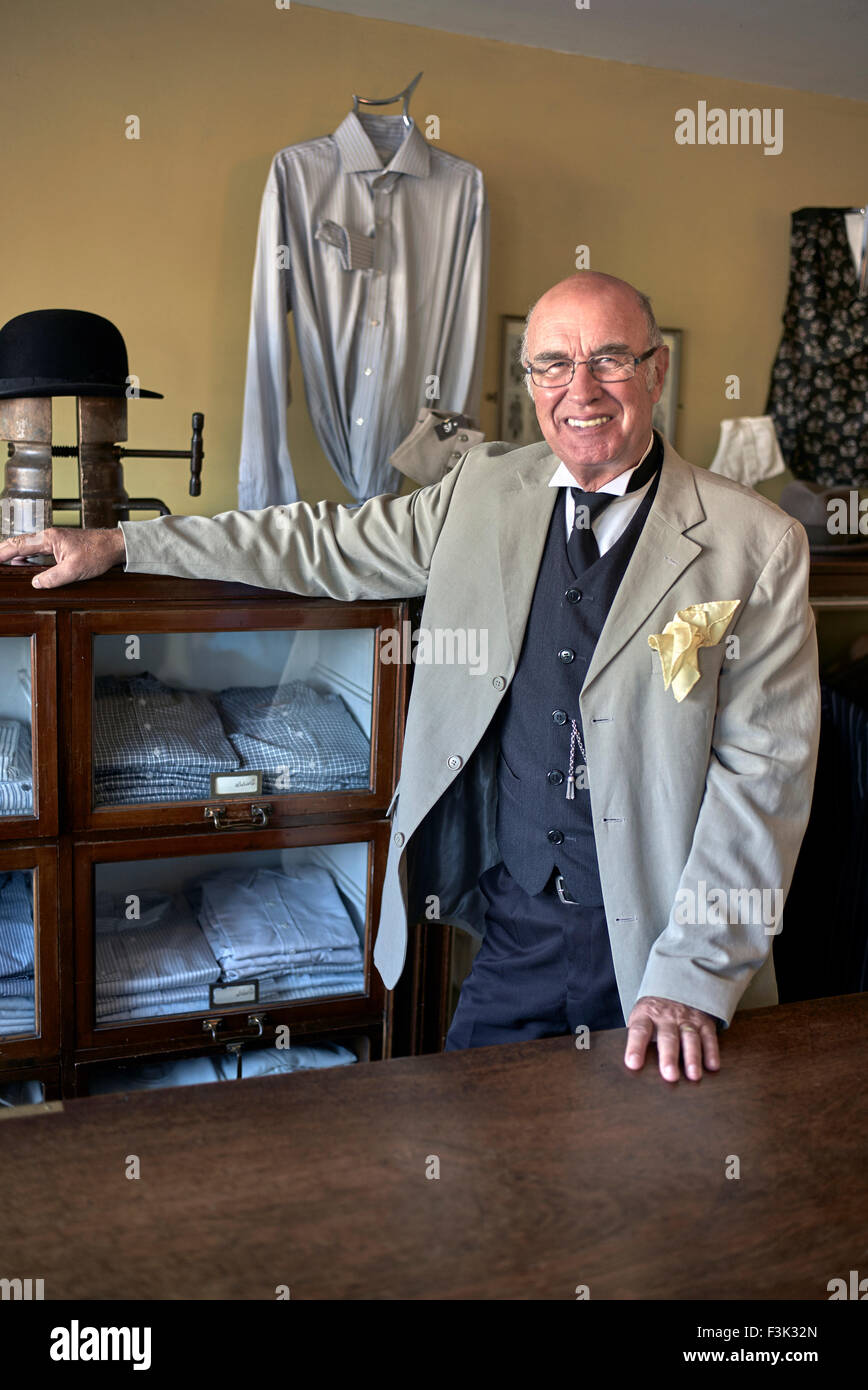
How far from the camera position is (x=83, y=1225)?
1057mm

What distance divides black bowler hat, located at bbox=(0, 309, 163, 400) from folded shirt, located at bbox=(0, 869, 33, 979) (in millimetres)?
877

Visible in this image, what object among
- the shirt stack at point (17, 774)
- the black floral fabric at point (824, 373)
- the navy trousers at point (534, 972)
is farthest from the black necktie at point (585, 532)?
the black floral fabric at point (824, 373)

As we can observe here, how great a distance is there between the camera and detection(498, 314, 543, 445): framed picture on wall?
11.1 feet

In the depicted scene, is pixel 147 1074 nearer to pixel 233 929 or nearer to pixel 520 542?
pixel 233 929

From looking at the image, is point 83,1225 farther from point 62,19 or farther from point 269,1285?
point 62,19

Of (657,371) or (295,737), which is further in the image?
(295,737)

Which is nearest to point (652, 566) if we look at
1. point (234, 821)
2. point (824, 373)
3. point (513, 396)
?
point (234, 821)

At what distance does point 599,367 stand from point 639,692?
0.52 meters

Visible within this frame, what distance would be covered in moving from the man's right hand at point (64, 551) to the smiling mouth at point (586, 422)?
81 cm

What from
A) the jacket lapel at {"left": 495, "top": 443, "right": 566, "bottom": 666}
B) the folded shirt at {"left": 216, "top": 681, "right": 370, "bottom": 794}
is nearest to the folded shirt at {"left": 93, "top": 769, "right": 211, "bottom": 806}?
the folded shirt at {"left": 216, "top": 681, "right": 370, "bottom": 794}

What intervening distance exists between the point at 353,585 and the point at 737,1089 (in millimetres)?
1147

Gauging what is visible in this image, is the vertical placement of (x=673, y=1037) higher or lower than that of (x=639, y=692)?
lower

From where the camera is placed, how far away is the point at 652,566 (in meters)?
1.85
